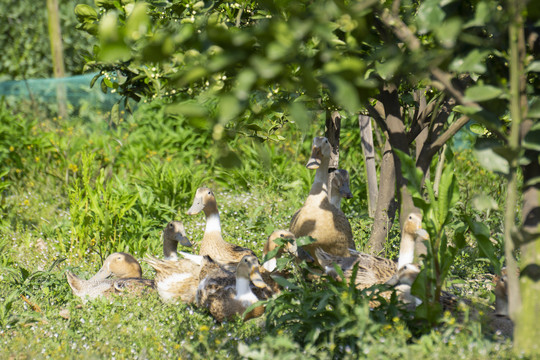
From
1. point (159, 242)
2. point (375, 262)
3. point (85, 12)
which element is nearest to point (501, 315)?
point (375, 262)

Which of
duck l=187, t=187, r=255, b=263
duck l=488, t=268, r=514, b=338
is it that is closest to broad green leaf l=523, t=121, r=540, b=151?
duck l=488, t=268, r=514, b=338

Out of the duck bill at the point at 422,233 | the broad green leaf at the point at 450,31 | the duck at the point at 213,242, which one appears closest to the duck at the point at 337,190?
the duck at the point at 213,242

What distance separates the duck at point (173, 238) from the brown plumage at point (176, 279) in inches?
13.4

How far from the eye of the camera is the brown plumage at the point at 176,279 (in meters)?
4.71

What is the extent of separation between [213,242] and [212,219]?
0.22 metres

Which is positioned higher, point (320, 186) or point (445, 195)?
point (445, 195)

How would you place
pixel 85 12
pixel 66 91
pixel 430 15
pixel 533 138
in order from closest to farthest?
pixel 430 15
pixel 533 138
pixel 85 12
pixel 66 91

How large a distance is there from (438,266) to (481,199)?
0.77 meters

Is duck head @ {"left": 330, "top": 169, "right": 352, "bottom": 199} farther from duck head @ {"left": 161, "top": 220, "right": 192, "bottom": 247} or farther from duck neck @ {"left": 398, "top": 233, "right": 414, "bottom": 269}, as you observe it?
duck neck @ {"left": 398, "top": 233, "right": 414, "bottom": 269}

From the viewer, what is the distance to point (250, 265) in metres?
4.29

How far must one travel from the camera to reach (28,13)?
660 inches

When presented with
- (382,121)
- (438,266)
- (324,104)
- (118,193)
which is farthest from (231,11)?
(118,193)

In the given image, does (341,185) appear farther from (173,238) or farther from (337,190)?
(173,238)

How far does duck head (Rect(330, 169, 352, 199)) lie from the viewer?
5676 millimetres
